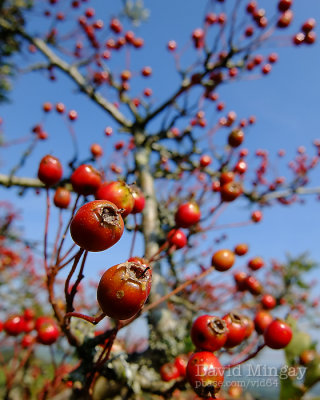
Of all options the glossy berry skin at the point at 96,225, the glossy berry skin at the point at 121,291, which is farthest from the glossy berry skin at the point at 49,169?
the glossy berry skin at the point at 121,291

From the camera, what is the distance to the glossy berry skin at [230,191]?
169 cm

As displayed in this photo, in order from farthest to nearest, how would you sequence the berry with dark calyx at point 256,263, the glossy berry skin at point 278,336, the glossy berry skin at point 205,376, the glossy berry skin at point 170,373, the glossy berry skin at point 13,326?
the glossy berry skin at point 13,326
the berry with dark calyx at point 256,263
the glossy berry skin at point 170,373
the glossy berry skin at point 278,336
the glossy berry skin at point 205,376

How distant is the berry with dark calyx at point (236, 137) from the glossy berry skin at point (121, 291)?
1503 millimetres

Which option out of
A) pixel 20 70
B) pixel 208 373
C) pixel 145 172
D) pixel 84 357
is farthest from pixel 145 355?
pixel 20 70

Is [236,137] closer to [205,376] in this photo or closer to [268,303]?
[268,303]

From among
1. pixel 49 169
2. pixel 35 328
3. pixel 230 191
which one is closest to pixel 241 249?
pixel 230 191

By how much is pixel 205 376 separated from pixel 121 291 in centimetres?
52

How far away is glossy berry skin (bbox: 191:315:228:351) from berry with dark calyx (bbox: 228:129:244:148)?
4.31 ft

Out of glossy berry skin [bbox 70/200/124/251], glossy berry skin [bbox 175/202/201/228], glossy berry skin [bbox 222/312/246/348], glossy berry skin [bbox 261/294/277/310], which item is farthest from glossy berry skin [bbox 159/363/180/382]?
glossy berry skin [bbox 70/200/124/251]

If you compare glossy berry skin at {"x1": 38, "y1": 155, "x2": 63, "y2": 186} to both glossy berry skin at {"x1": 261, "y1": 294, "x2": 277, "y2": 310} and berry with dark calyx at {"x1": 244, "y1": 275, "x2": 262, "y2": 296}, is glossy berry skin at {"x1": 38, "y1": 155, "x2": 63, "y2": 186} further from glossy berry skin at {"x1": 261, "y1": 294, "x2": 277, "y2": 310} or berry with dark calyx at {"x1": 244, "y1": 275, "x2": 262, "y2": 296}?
glossy berry skin at {"x1": 261, "y1": 294, "x2": 277, "y2": 310}

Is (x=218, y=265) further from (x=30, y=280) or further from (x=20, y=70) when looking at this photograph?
(x=30, y=280)

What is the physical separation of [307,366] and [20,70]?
19.2ft

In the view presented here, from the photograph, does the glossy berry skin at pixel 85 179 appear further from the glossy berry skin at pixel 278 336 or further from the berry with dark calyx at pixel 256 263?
the berry with dark calyx at pixel 256 263

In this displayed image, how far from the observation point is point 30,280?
9.05 metres
